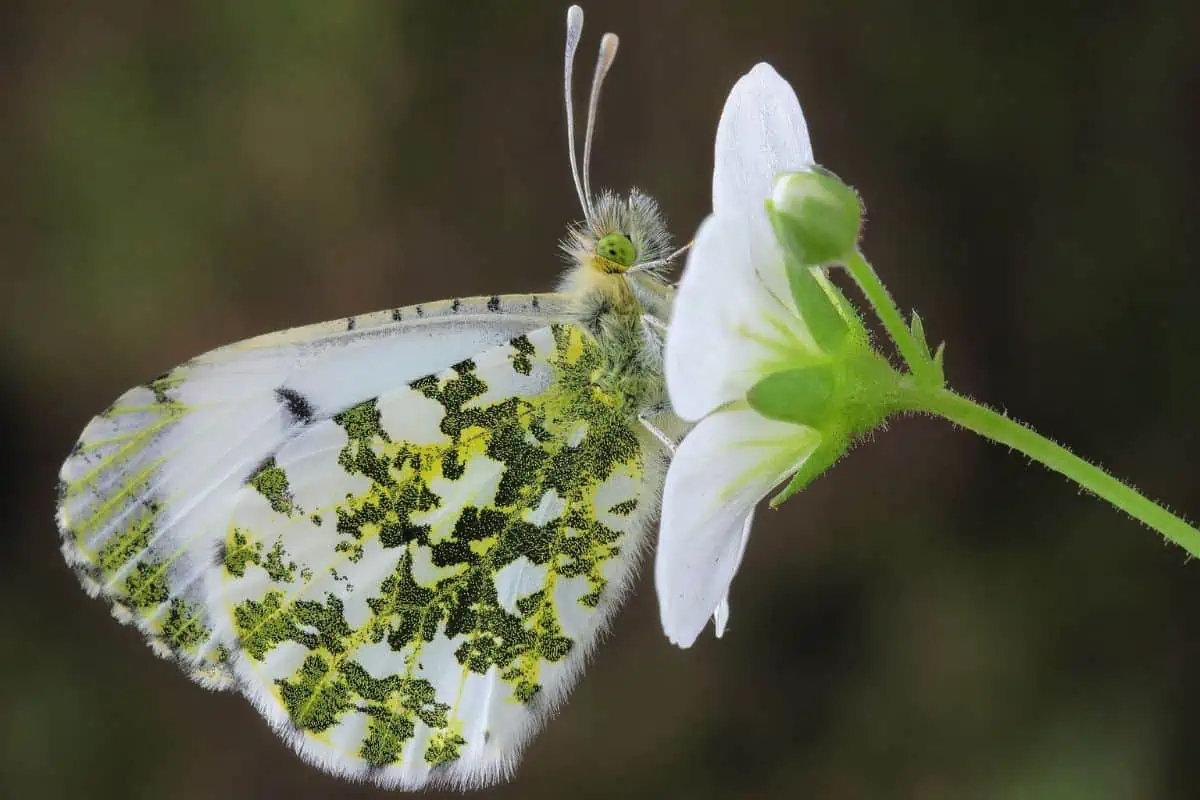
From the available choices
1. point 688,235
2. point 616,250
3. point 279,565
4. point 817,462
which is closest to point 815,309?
point 817,462

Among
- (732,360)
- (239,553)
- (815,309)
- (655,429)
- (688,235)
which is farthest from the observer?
(688,235)

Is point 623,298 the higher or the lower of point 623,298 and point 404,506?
the higher

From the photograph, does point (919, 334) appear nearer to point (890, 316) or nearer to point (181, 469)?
point (890, 316)

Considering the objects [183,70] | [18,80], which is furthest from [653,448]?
[18,80]

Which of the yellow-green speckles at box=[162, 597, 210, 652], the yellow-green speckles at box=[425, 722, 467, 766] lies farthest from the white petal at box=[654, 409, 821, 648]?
the yellow-green speckles at box=[162, 597, 210, 652]

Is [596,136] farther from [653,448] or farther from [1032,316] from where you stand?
[653,448]

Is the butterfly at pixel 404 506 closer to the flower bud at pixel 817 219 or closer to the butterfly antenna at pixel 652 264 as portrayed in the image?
the butterfly antenna at pixel 652 264
